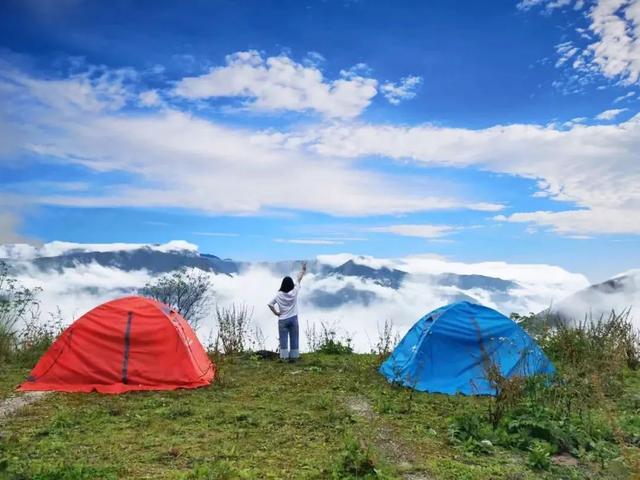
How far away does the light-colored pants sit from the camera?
14234mm

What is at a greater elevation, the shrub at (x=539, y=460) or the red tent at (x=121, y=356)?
the red tent at (x=121, y=356)

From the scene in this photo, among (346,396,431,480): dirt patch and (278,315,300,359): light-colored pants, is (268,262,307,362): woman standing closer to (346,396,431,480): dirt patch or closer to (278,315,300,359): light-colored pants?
(278,315,300,359): light-colored pants

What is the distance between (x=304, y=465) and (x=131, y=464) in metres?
1.77

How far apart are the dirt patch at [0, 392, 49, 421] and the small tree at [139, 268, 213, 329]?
16.2m

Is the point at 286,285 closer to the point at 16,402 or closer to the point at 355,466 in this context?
the point at 16,402

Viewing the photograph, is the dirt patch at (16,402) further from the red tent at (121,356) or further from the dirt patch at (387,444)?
the dirt patch at (387,444)

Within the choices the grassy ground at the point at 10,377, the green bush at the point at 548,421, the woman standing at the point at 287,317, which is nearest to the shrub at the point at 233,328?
the woman standing at the point at 287,317

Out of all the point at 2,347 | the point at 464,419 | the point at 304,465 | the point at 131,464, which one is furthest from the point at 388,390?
the point at 2,347

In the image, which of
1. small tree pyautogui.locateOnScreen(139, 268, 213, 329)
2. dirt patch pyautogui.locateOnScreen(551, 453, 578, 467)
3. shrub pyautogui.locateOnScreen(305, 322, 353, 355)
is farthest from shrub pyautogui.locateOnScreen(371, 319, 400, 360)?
small tree pyautogui.locateOnScreen(139, 268, 213, 329)

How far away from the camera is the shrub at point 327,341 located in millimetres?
16064

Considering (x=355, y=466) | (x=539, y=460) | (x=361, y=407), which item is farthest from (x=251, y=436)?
(x=539, y=460)

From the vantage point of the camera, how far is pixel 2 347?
1408 centimetres

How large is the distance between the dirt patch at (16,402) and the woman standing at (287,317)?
5542 mm

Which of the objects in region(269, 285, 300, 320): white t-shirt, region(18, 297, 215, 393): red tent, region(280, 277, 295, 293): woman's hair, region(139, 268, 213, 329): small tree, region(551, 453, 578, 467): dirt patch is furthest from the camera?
region(139, 268, 213, 329): small tree
